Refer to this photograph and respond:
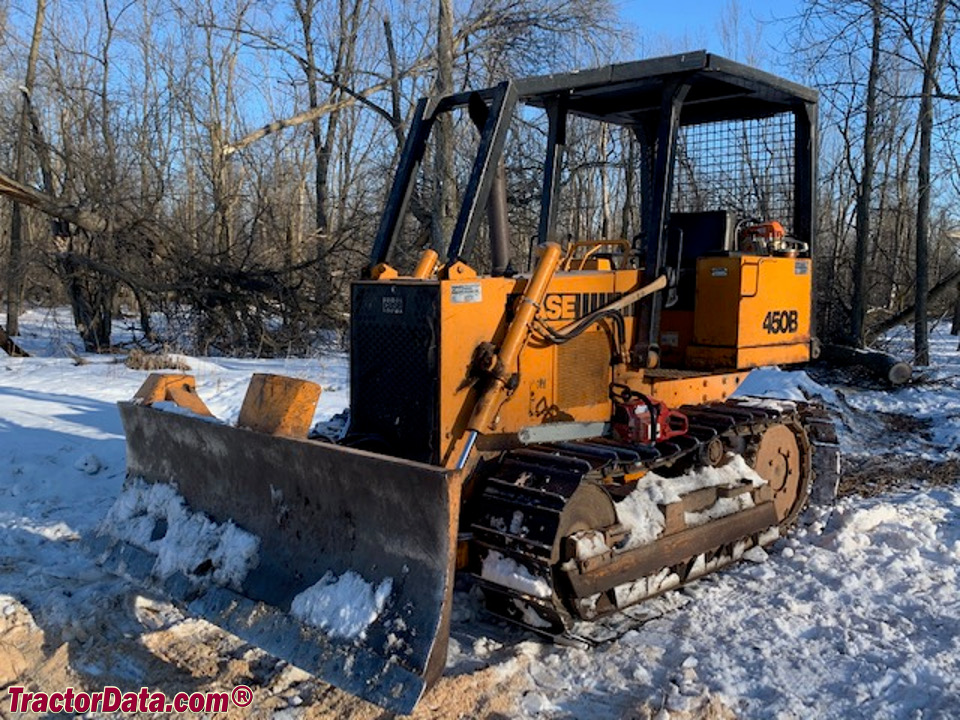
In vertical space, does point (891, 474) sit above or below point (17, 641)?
above

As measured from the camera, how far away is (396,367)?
4.77 m

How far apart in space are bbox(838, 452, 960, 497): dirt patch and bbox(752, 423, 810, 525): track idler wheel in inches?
43.0

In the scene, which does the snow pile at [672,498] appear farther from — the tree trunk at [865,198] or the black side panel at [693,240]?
the tree trunk at [865,198]

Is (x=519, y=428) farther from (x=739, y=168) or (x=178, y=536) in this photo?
(x=739, y=168)

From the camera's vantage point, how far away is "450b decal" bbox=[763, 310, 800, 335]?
5824 millimetres

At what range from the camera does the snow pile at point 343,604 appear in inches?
149

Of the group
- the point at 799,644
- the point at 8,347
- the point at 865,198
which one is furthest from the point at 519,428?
the point at 865,198

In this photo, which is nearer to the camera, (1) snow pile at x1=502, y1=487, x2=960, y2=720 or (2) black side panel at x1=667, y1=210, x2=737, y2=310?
(1) snow pile at x1=502, y1=487, x2=960, y2=720

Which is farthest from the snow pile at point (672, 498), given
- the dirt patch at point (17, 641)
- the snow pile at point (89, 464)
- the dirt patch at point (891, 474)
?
the snow pile at point (89, 464)

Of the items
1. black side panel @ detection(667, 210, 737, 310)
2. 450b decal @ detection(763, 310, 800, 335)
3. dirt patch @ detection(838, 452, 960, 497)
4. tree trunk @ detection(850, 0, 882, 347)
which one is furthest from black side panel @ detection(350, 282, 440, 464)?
tree trunk @ detection(850, 0, 882, 347)

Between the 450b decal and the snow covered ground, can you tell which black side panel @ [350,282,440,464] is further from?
the 450b decal

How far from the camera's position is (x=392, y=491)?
12.9 feet

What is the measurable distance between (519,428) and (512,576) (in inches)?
34.8

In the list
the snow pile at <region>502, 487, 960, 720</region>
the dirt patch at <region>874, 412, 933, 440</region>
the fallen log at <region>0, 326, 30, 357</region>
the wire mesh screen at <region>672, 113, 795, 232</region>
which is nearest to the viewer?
the snow pile at <region>502, 487, 960, 720</region>
